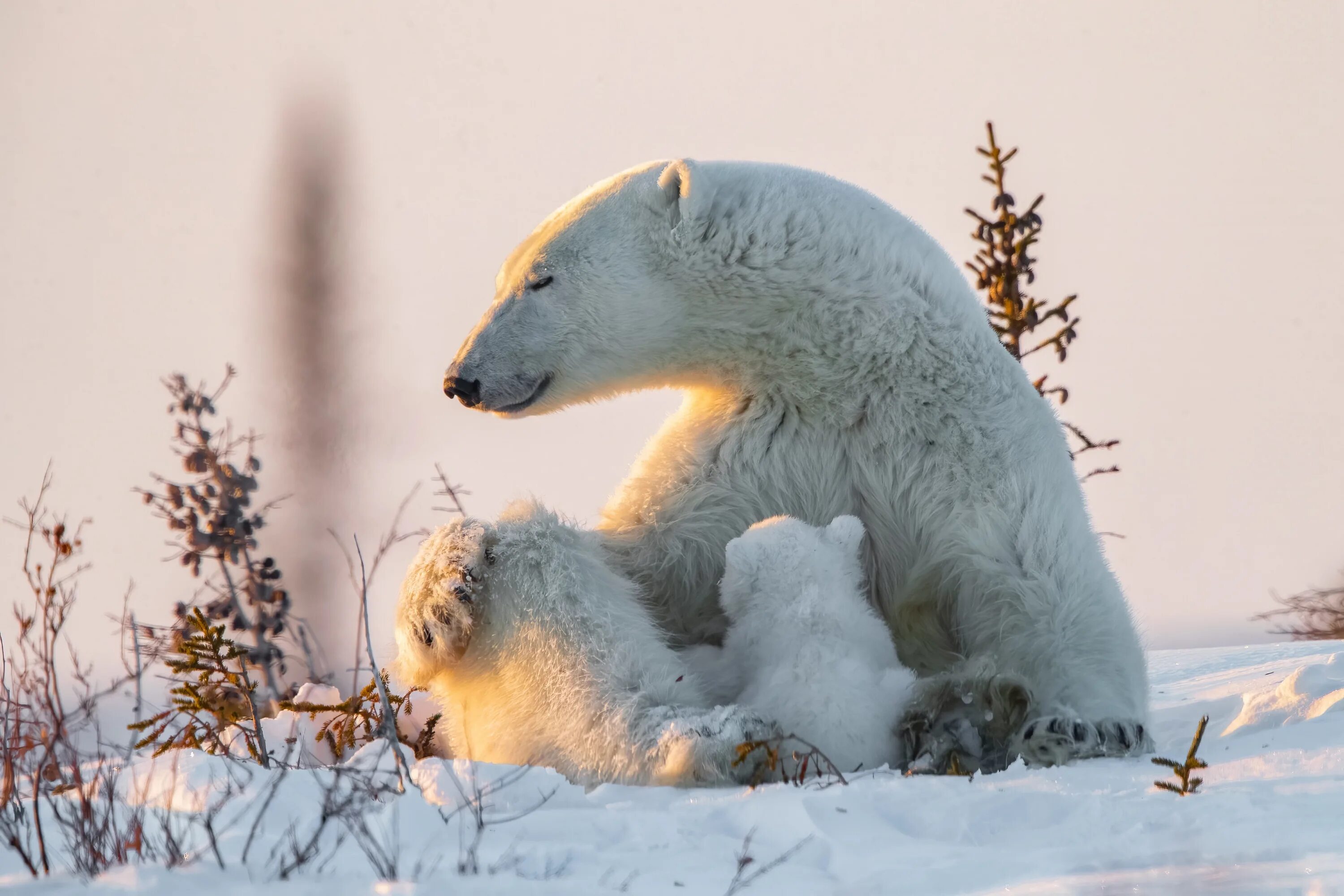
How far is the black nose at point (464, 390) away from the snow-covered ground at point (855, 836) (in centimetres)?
154

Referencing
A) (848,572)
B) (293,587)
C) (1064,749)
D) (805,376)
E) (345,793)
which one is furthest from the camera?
(293,587)

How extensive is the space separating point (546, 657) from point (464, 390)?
47.2 inches

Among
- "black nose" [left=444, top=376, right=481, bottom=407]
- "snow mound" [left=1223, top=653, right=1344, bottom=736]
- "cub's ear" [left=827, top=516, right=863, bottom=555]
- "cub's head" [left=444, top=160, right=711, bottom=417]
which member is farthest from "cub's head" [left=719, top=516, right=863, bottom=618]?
"snow mound" [left=1223, top=653, right=1344, bottom=736]

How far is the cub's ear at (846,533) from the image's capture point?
12.0 ft

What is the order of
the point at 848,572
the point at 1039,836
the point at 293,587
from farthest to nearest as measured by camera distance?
the point at 293,587 < the point at 848,572 < the point at 1039,836

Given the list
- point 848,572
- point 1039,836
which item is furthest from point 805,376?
point 1039,836

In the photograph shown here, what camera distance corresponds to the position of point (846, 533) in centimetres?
365

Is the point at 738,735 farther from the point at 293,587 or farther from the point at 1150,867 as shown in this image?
the point at 293,587

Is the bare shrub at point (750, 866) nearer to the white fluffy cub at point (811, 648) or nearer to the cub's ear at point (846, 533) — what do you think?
the white fluffy cub at point (811, 648)

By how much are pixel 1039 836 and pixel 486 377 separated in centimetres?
236

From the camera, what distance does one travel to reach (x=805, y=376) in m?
3.88

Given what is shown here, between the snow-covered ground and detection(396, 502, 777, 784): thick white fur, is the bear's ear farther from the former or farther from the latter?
the snow-covered ground

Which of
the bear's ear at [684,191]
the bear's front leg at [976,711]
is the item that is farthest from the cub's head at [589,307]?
the bear's front leg at [976,711]

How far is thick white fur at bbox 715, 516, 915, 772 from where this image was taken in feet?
10.5
